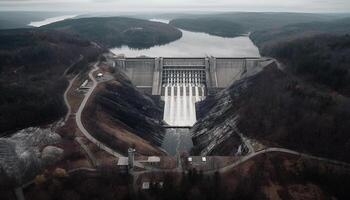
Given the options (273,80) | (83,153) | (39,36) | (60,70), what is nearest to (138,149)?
(83,153)

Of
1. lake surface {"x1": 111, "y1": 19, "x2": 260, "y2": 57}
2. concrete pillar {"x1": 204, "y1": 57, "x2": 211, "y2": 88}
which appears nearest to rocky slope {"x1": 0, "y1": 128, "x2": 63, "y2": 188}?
concrete pillar {"x1": 204, "y1": 57, "x2": 211, "y2": 88}

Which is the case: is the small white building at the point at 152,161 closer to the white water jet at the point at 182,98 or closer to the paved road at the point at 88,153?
the paved road at the point at 88,153

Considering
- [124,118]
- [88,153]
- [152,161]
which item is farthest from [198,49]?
[152,161]

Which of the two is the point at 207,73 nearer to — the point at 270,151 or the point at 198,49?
the point at 270,151

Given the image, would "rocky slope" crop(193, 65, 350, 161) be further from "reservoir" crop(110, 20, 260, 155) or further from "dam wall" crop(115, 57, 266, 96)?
"dam wall" crop(115, 57, 266, 96)

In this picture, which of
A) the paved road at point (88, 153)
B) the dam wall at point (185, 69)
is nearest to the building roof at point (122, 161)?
the paved road at point (88, 153)
